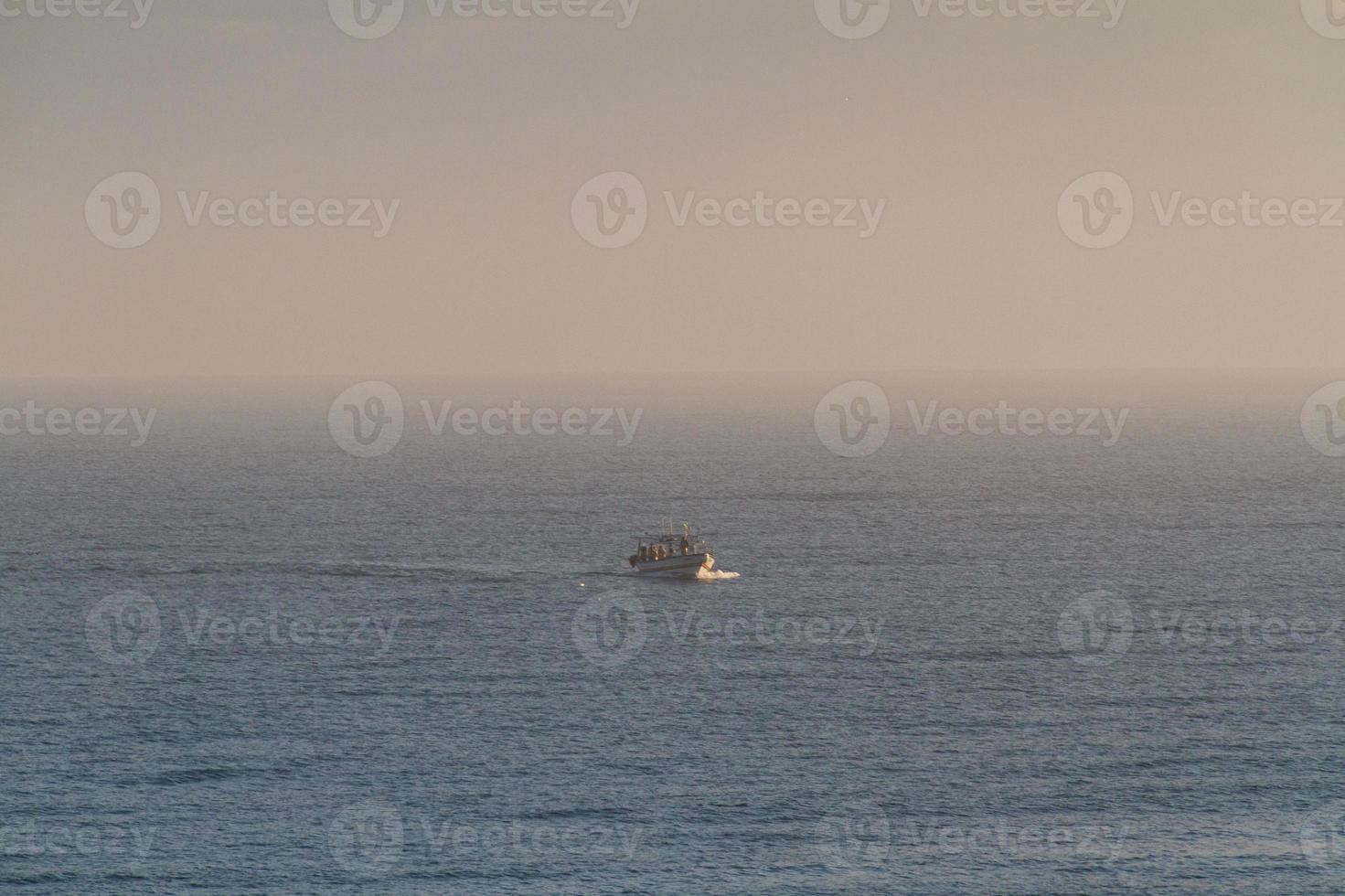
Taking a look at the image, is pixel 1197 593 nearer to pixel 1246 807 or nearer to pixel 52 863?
pixel 1246 807

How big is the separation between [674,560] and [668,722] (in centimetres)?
5147

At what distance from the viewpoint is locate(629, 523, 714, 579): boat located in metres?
144

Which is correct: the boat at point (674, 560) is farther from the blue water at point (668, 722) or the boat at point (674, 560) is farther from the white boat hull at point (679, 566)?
the blue water at point (668, 722)

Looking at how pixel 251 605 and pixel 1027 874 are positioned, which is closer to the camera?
pixel 1027 874

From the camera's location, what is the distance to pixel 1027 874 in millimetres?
72500

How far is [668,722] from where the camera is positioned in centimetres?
9319

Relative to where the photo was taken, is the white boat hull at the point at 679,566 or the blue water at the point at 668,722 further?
the white boat hull at the point at 679,566

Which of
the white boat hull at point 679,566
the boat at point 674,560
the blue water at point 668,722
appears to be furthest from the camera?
the boat at point 674,560

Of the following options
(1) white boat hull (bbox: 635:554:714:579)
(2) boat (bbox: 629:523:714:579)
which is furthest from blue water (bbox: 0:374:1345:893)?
(2) boat (bbox: 629:523:714:579)

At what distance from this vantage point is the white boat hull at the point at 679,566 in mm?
143875

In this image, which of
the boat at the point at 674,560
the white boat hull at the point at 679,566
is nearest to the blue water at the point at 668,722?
the white boat hull at the point at 679,566

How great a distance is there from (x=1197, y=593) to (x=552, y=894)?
3272 inches

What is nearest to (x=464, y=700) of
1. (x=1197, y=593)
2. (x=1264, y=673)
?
(x=1264, y=673)

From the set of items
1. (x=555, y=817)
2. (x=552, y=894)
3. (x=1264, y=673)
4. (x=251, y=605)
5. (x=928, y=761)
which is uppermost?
(x=251, y=605)
